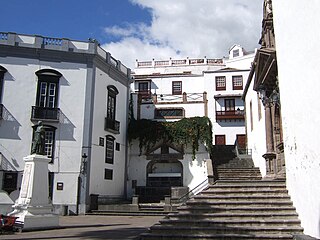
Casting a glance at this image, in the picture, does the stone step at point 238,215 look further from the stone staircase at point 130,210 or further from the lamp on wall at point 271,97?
the stone staircase at point 130,210

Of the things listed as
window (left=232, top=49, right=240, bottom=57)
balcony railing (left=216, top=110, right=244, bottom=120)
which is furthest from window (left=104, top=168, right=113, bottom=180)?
window (left=232, top=49, right=240, bottom=57)

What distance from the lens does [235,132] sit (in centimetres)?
2909

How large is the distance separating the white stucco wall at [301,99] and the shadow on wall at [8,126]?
48.9 ft

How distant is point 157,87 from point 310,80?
2614 centimetres

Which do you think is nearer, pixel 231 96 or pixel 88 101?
pixel 88 101

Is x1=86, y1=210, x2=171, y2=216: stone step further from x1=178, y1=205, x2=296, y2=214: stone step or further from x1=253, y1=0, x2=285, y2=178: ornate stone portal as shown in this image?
x1=178, y1=205, x2=296, y2=214: stone step

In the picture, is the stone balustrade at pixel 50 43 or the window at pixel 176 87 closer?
the stone balustrade at pixel 50 43

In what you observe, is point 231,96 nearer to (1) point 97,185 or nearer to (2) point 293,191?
(1) point 97,185

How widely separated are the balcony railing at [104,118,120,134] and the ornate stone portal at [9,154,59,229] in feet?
32.7

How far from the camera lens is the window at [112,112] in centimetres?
2167

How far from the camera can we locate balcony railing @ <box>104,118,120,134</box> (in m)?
21.4

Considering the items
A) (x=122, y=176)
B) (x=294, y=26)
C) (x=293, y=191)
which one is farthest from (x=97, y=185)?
(x=294, y=26)

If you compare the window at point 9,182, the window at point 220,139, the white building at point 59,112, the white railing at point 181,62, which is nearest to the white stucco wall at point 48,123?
the white building at point 59,112

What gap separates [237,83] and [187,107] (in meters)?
5.30
